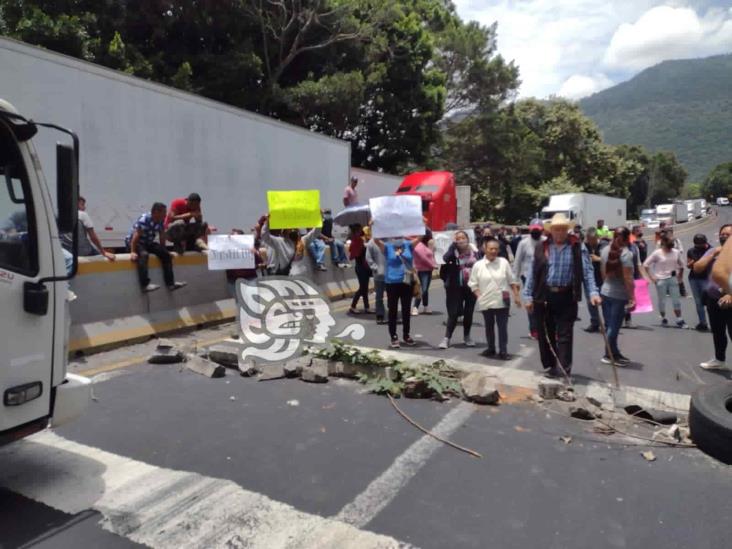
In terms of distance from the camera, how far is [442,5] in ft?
109

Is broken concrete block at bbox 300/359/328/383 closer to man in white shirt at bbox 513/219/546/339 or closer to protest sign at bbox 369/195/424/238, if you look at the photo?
protest sign at bbox 369/195/424/238

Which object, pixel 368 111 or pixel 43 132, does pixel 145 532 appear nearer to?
pixel 43 132

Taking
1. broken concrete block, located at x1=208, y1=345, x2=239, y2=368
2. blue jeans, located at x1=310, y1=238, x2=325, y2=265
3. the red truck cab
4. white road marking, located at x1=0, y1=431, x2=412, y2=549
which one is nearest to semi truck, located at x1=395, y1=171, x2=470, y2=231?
the red truck cab

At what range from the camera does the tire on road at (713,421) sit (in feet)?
13.0

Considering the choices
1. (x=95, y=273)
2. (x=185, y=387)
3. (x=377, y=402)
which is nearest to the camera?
(x=377, y=402)

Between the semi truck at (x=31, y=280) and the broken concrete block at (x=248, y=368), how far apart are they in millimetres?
2700

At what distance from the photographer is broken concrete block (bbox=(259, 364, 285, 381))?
6.10 meters

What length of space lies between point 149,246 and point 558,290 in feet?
18.5

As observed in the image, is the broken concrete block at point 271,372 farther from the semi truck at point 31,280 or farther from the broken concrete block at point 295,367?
the semi truck at point 31,280

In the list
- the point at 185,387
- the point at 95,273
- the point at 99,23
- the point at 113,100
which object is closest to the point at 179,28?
the point at 99,23

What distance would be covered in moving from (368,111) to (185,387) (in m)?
24.8

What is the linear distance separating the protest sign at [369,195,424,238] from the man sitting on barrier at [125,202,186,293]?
3121 mm

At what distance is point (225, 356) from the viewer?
646 cm

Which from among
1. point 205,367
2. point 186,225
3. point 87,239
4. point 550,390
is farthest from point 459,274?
point 87,239
